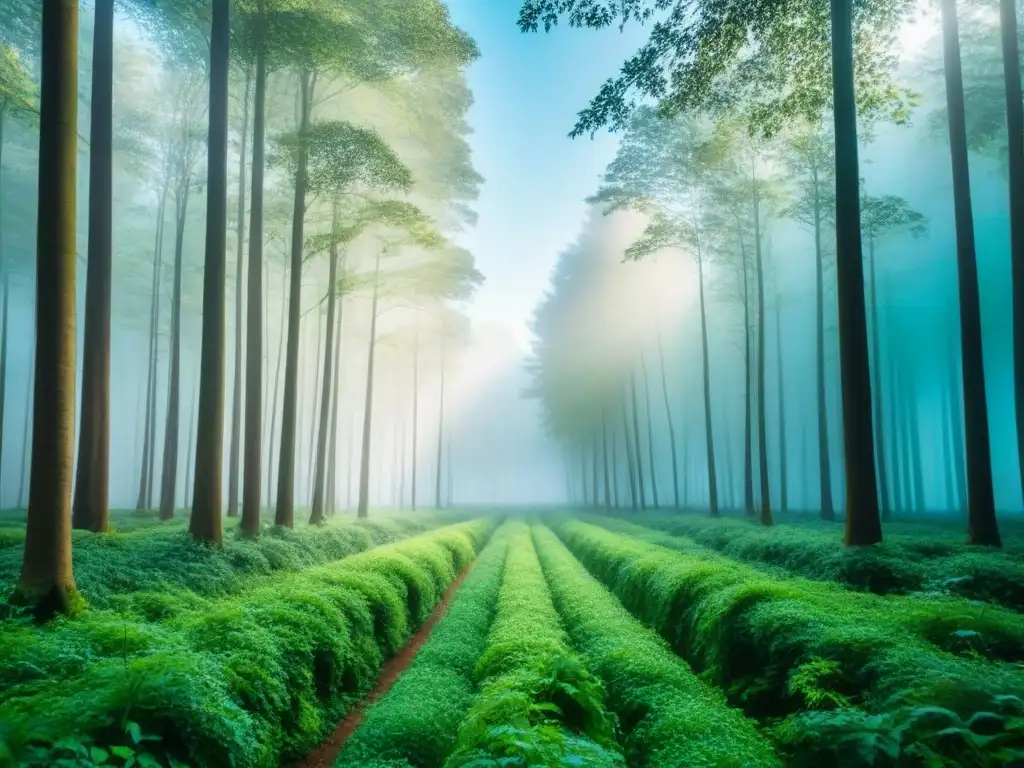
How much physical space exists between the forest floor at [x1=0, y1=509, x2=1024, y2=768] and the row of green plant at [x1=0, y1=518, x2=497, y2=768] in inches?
0.9

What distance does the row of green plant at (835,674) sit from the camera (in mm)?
3326

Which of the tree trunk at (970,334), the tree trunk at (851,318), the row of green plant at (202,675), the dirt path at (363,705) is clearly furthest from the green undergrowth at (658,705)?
the tree trunk at (970,334)

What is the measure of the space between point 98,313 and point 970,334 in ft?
57.9

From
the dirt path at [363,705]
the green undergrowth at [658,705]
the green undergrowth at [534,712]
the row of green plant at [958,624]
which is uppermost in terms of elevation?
the row of green plant at [958,624]

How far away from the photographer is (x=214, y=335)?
1141cm

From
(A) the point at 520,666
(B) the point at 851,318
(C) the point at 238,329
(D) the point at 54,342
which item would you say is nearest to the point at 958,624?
(A) the point at 520,666

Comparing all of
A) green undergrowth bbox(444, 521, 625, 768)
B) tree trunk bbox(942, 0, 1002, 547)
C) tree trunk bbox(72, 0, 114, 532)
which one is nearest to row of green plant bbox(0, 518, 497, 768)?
green undergrowth bbox(444, 521, 625, 768)

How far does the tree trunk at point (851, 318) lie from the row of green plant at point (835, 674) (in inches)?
101

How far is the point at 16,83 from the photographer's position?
1562 cm

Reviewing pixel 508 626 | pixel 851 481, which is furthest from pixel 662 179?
pixel 508 626

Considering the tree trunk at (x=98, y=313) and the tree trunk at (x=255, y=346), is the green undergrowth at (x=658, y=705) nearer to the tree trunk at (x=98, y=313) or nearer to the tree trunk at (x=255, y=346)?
the tree trunk at (x=255, y=346)

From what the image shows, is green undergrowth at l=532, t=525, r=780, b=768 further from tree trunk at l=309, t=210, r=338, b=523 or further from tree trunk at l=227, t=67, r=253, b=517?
tree trunk at l=227, t=67, r=253, b=517

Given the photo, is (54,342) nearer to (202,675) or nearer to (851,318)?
(202,675)

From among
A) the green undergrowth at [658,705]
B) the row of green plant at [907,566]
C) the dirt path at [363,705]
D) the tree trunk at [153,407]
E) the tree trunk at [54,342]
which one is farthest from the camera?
the tree trunk at [153,407]
